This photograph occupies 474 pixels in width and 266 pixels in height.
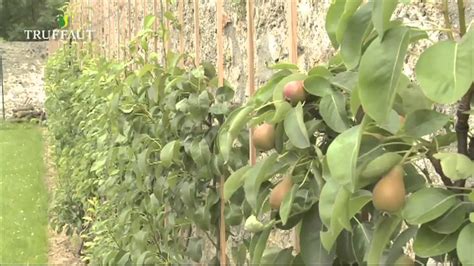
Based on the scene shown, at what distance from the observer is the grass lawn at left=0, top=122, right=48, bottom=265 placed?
21.3ft

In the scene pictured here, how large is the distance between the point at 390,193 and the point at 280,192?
1.16ft

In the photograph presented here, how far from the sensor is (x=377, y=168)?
97 centimetres

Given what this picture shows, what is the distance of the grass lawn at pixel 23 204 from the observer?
6.48 m

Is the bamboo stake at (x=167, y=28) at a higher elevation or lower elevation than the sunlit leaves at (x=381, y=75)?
lower

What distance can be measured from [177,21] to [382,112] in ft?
8.05

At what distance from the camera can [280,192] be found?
1269 millimetres

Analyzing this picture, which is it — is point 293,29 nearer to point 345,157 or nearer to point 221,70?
point 221,70

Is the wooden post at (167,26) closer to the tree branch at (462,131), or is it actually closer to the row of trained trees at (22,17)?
the tree branch at (462,131)

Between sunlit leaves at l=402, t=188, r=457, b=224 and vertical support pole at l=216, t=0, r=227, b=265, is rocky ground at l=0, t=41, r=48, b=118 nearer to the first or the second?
vertical support pole at l=216, t=0, r=227, b=265

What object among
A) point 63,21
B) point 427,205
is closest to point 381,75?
point 427,205

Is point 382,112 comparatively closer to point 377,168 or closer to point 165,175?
point 377,168

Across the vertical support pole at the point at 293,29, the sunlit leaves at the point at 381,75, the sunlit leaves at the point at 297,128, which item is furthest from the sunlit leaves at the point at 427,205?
the vertical support pole at the point at 293,29

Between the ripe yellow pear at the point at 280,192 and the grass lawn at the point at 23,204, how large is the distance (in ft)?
17.2

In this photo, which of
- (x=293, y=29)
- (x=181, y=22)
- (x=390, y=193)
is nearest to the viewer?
(x=390, y=193)
